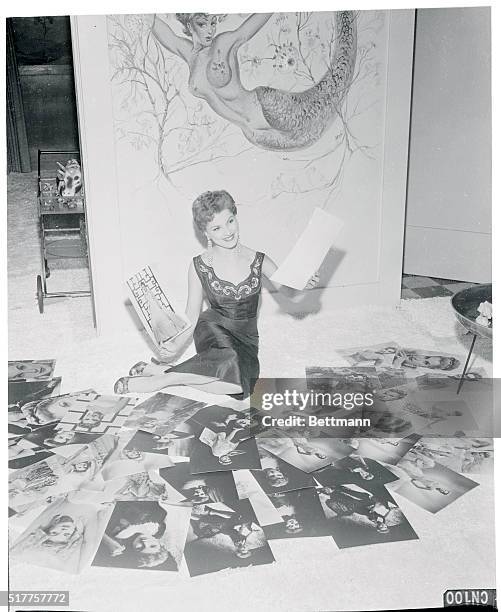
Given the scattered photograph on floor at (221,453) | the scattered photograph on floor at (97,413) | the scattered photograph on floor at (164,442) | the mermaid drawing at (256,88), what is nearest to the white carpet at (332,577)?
the scattered photograph on floor at (221,453)

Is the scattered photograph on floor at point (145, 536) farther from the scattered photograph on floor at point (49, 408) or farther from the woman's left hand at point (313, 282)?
the woman's left hand at point (313, 282)

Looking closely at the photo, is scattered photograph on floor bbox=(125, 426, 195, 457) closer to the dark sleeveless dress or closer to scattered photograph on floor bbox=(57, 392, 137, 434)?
Result: scattered photograph on floor bbox=(57, 392, 137, 434)

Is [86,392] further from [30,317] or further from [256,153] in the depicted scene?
[256,153]

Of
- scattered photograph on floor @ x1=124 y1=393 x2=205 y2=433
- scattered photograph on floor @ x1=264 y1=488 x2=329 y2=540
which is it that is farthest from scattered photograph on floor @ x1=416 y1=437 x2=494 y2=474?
scattered photograph on floor @ x1=124 y1=393 x2=205 y2=433

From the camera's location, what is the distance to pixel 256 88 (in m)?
2.30

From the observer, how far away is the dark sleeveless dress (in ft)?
7.55

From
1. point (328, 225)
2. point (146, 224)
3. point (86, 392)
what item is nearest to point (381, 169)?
point (328, 225)

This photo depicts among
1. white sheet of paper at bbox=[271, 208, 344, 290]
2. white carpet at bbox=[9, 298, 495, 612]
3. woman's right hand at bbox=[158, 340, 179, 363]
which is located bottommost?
Result: white carpet at bbox=[9, 298, 495, 612]

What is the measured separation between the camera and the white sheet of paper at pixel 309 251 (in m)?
2.39

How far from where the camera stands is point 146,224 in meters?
2.36

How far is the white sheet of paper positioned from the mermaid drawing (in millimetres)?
280

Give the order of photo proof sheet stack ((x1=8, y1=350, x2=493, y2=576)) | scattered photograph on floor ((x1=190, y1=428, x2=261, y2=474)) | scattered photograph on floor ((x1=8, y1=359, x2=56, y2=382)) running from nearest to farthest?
photo proof sheet stack ((x1=8, y1=350, x2=493, y2=576)) → scattered photograph on floor ((x1=190, y1=428, x2=261, y2=474)) → scattered photograph on floor ((x1=8, y1=359, x2=56, y2=382))

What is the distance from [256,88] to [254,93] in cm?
2

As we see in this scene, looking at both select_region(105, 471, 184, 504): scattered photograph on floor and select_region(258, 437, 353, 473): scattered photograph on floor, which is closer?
select_region(105, 471, 184, 504): scattered photograph on floor
